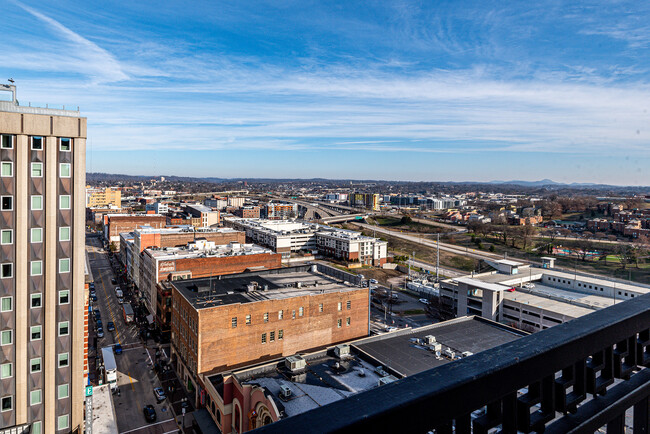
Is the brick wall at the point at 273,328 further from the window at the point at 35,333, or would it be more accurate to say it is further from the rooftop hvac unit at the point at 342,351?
the window at the point at 35,333

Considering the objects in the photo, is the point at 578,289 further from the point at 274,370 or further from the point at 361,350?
the point at 274,370

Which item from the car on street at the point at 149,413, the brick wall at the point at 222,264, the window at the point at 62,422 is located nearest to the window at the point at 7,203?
the window at the point at 62,422

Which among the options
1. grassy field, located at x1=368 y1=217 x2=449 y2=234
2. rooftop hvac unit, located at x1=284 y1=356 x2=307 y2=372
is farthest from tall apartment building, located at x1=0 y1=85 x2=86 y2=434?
grassy field, located at x1=368 y1=217 x2=449 y2=234

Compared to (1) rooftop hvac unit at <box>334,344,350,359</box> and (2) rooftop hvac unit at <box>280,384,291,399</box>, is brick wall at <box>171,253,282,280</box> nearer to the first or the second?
(1) rooftop hvac unit at <box>334,344,350,359</box>

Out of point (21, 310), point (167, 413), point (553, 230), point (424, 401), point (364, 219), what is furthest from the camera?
point (364, 219)

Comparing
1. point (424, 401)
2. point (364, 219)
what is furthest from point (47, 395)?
point (364, 219)

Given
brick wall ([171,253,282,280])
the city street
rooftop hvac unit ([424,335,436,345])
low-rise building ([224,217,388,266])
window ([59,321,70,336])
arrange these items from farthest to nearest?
low-rise building ([224,217,388,266])
brick wall ([171,253,282,280])
rooftop hvac unit ([424,335,436,345])
the city street
window ([59,321,70,336])

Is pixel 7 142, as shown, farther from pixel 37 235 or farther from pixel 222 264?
pixel 222 264
